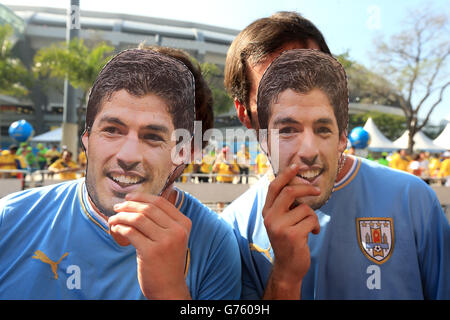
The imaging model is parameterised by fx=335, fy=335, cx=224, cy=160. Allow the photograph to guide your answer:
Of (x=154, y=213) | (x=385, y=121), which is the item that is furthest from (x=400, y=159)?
(x=154, y=213)

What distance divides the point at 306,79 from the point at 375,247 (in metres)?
0.64

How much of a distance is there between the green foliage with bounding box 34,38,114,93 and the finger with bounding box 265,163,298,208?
690 millimetres

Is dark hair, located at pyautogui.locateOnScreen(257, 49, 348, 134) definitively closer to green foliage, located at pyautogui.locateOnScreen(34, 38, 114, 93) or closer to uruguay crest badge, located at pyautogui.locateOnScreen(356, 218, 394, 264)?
uruguay crest badge, located at pyautogui.locateOnScreen(356, 218, 394, 264)

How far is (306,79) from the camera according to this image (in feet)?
3.43

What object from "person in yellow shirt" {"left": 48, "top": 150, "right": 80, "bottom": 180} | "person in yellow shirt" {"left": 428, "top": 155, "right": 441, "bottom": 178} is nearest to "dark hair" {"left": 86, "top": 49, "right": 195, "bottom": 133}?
"person in yellow shirt" {"left": 48, "top": 150, "right": 80, "bottom": 180}

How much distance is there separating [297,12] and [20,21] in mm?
1072

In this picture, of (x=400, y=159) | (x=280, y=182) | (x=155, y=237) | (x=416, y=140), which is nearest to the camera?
(x=155, y=237)

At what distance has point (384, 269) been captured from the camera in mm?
1173

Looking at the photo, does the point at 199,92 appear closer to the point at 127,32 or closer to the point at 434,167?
the point at 127,32

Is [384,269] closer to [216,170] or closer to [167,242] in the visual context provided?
[167,242]

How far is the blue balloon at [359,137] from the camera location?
133cm

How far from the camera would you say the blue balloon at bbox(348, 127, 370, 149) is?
133cm

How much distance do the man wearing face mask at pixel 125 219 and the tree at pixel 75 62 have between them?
221 millimetres
